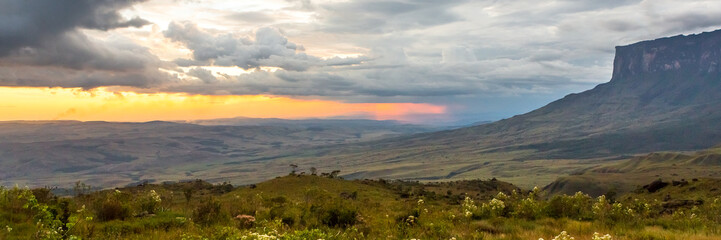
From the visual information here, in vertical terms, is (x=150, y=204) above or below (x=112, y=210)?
below

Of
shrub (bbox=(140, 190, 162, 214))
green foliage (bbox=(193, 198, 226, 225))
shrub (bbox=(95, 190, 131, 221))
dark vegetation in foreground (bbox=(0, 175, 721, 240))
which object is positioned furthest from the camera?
shrub (bbox=(140, 190, 162, 214))

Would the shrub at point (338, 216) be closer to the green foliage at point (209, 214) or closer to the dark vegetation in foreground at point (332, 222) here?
the dark vegetation in foreground at point (332, 222)

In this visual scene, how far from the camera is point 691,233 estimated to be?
12.5 meters

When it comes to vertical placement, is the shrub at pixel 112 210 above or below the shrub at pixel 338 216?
above

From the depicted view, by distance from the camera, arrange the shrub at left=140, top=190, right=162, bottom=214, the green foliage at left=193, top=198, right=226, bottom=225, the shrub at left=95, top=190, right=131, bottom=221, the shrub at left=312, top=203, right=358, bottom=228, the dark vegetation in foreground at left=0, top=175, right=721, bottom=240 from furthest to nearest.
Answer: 1. the shrub at left=140, top=190, right=162, bottom=214
2. the shrub at left=95, top=190, right=131, bottom=221
3. the green foliage at left=193, top=198, right=226, bottom=225
4. the shrub at left=312, top=203, right=358, bottom=228
5. the dark vegetation in foreground at left=0, top=175, right=721, bottom=240

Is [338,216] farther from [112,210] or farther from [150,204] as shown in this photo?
[150,204]

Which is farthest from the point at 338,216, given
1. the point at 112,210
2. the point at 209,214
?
the point at 112,210

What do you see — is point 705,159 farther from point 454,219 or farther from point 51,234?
point 51,234

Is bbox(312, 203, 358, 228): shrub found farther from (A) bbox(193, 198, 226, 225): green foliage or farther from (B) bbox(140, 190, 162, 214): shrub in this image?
(B) bbox(140, 190, 162, 214): shrub

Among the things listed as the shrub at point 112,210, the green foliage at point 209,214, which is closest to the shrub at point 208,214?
the green foliage at point 209,214

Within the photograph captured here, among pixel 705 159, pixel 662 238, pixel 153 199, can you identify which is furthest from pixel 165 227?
pixel 705 159

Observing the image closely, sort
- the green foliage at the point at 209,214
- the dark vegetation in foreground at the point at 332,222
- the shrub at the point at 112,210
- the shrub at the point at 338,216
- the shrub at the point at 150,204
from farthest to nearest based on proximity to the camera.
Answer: the shrub at the point at 150,204 → the shrub at the point at 112,210 → the green foliage at the point at 209,214 → the shrub at the point at 338,216 → the dark vegetation in foreground at the point at 332,222

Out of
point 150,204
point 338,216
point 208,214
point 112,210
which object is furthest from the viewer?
point 150,204

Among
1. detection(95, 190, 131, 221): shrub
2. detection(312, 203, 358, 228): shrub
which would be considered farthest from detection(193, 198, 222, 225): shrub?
detection(312, 203, 358, 228): shrub
